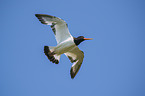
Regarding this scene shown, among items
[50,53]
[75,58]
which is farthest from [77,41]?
[50,53]

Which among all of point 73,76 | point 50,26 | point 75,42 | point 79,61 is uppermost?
point 50,26

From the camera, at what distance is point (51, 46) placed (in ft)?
35.8

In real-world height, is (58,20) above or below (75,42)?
above

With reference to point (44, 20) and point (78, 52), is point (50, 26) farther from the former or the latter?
point (78, 52)

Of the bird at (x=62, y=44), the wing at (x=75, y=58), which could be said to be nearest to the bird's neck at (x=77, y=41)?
the bird at (x=62, y=44)

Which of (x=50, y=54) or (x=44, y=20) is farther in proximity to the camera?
(x=50, y=54)

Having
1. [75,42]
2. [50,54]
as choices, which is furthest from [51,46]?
[75,42]

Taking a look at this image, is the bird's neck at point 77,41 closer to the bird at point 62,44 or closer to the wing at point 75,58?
the bird at point 62,44

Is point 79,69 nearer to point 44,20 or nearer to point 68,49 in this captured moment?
point 68,49

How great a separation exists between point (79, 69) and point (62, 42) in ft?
5.29

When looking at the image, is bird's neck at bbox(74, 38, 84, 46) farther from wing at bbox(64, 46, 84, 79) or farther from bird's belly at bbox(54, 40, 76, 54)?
wing at bbox(64, 46, 84, 79)

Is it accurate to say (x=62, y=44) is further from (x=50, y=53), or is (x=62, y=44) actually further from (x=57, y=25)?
(x=57, y=25)

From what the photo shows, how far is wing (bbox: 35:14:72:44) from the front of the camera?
1012 centimetres

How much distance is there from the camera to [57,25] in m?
10.6
